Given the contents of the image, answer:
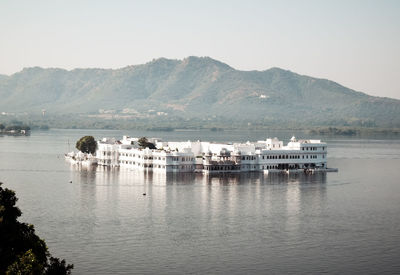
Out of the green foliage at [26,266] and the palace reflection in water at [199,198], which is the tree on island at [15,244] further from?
the palace reflection in water at [199,198]

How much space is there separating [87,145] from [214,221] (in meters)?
34.0

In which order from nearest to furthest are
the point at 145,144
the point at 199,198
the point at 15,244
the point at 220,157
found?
the point at 15,244, the point at 199,198, the point at 220,157, the point at 145,144

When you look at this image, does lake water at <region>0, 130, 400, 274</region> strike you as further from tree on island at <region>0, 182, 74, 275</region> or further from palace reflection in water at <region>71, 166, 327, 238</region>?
tree on island at <region>0, 182, 74, 275</region>

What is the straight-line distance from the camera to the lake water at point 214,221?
2580 centimetres

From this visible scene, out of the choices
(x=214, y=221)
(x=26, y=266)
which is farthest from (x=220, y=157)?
(x=26, y=266)

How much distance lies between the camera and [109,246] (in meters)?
27.5

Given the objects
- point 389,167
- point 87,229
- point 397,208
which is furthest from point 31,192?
point 389,167

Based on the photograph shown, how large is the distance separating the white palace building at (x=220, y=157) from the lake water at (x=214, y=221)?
9.36 ft

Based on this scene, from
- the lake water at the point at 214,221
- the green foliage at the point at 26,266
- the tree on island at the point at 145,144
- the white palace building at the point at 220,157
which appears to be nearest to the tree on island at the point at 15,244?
the green foliage at the point at 26,266

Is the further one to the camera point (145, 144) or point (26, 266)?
point (145, 144)

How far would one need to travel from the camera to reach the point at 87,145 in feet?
213

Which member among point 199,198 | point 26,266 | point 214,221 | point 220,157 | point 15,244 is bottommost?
point 214,221

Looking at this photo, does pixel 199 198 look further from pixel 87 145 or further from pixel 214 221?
pixel 87 145

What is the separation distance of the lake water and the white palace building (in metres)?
2.85
